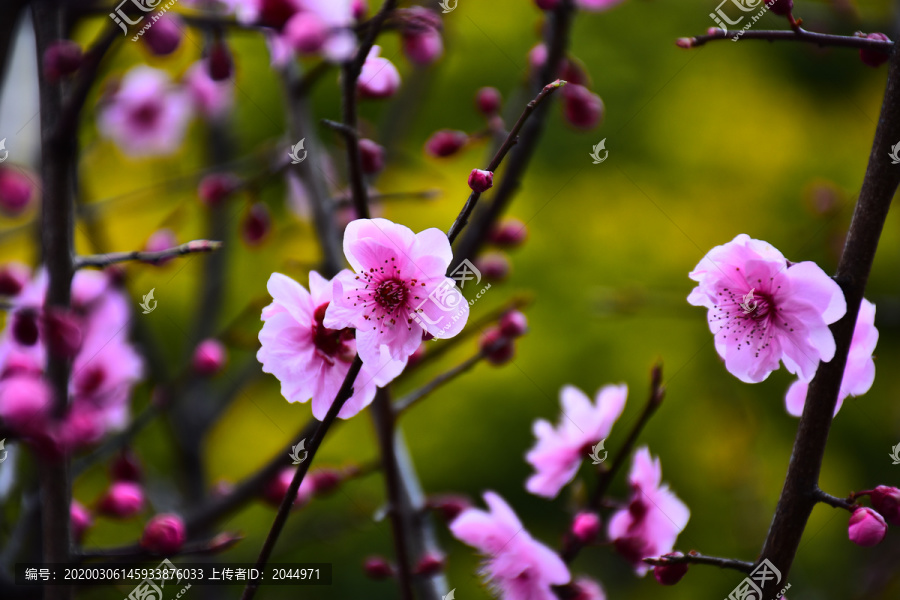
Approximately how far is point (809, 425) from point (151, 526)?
2.54 ft

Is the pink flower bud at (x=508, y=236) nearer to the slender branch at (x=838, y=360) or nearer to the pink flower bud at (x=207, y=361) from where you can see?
the pink flower bud at (x=207, y=361)

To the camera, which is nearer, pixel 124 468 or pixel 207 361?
pixel 124 468

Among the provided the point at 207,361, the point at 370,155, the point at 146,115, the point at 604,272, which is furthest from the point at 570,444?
the point at 604,272

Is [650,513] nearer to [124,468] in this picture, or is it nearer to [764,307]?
[764,307]

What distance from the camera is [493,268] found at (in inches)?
56.7

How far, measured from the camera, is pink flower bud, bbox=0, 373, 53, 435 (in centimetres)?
78

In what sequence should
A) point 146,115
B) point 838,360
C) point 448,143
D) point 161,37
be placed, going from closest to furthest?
1. point 838,360
2. point 161,37
3. point 448,143
4. point 146,115

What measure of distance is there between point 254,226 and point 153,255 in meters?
0.62

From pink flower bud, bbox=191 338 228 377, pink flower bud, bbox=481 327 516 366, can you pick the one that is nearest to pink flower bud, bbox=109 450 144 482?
pink flower bud, bbox=191 338 228 377

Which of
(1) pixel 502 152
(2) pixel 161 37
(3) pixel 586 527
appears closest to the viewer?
(1) pixel 502 152

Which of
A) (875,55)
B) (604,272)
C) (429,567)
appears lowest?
(604,272)

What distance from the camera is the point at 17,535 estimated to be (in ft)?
4.42

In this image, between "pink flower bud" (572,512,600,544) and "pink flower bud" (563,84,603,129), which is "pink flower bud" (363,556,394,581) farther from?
"pink flower bud" (563,84,603,129)
